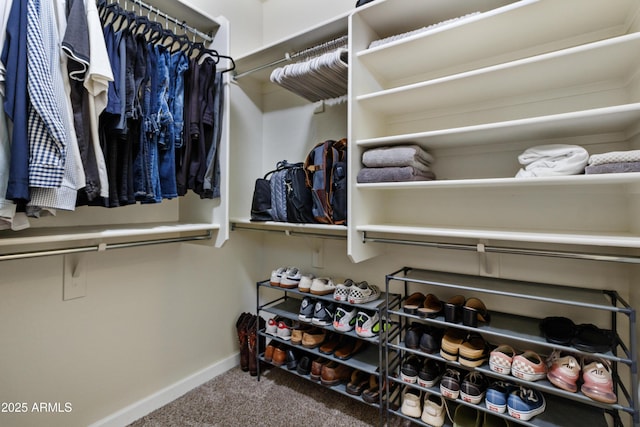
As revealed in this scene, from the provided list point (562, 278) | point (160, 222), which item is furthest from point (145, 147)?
point (562, 278)

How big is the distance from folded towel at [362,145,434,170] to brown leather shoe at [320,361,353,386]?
3.65 feet

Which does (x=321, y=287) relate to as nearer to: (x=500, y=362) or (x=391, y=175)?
(x=391, y=175)

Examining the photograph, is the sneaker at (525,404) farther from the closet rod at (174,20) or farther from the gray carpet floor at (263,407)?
the closet rod at (174,20)

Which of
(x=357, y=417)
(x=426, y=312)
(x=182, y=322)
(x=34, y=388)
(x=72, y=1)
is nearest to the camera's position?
(x=72, y=1)

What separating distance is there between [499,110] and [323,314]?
4.56 feet

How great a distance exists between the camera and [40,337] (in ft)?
4.40

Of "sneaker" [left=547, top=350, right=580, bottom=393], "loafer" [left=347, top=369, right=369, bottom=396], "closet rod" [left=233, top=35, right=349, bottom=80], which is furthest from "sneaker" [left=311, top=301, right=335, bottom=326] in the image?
"closet rod" [left=233, top=35, right=349, bottom=80]

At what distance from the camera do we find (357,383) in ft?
5.39

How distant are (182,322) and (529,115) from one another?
86.3 inches

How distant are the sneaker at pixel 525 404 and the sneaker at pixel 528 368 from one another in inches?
3.8

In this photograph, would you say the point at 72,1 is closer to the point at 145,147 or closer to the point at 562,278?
the point at 145,147

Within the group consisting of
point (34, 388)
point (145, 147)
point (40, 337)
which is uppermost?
point (145, 147)

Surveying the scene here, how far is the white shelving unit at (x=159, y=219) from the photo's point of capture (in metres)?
1.32

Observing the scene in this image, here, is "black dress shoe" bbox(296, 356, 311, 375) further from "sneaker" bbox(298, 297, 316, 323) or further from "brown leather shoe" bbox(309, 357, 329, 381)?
"sneaker" bbox(298, 297, 316, 323)
